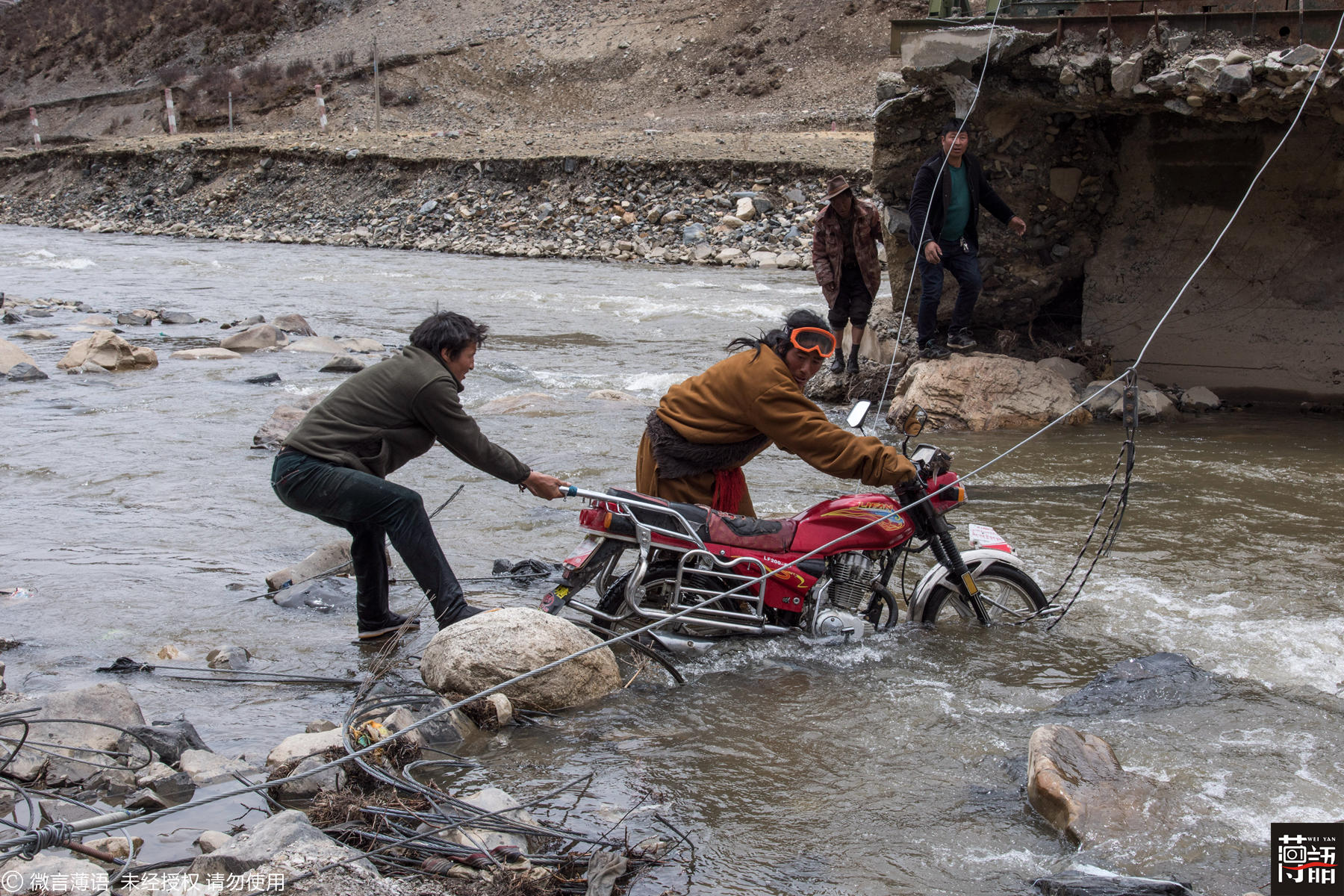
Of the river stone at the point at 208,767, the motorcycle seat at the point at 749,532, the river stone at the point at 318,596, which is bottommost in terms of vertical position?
the river stone at the point at 318,596

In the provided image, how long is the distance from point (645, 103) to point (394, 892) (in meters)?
42.2

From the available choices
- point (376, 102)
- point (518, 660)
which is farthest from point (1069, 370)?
point (376, 102)

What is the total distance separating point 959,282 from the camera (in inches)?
368

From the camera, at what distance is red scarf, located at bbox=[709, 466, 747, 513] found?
513cm

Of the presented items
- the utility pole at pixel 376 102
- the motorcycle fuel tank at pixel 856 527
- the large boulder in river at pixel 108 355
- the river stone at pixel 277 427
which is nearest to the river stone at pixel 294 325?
the large boulder in river at pixel 108 355

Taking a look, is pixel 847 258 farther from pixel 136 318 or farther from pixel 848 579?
Result: pixel 136 318

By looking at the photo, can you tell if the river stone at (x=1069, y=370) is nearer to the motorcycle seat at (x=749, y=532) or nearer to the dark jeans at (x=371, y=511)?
the motorcycle seat at (x=749, y=532)

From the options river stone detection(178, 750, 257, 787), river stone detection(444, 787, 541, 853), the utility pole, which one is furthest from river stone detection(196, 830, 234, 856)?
the utility pole

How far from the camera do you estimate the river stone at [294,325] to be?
14797 millimetres

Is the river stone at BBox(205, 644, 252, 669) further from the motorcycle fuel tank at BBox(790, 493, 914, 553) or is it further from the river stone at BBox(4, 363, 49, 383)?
the river stone at BBox(4, 363, 49, 383)

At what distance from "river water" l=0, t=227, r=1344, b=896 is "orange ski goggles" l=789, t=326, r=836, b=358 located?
1.31 metres

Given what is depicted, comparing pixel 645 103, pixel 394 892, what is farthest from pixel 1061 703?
pixel 645 103

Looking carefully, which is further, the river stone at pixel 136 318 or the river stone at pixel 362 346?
the river stone at pixel 136 318

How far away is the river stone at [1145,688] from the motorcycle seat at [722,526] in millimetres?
1310
